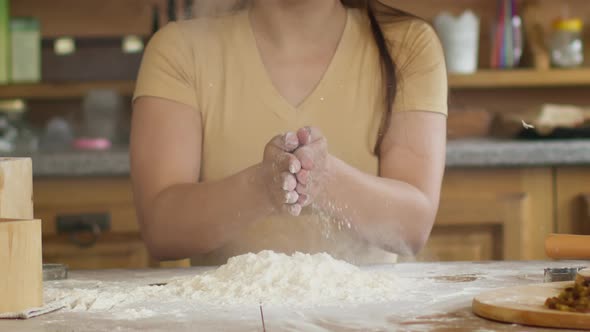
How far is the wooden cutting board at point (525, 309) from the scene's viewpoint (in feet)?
2.18

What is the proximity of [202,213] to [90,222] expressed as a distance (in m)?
0.74

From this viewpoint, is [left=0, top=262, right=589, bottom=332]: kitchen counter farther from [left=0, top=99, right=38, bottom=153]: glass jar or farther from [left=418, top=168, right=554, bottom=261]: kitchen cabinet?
[left=0, top=99, right=38, bottom=153]: glass jar

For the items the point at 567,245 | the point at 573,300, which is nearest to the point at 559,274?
the point at 567,245

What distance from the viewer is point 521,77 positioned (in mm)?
2195

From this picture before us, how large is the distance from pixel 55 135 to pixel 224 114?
104 centimetres

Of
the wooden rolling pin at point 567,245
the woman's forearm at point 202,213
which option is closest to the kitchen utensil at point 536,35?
the woman's forearm at point 202,213

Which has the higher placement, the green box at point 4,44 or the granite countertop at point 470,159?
the green box at point 4,44

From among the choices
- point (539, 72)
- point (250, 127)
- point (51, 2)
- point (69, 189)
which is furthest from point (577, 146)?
point (51, 2)

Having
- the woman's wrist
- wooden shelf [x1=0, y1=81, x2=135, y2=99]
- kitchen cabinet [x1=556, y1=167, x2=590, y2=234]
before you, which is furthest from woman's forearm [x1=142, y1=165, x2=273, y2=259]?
wooden shelf [x1=0, y1=81, x2=135, y2=99]

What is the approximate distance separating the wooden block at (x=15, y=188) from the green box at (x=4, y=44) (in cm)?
149

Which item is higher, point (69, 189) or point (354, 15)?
point (354, 15)

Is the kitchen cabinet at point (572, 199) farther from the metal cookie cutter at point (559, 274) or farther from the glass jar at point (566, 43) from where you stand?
the metal cookie cutter at point (559, 274)

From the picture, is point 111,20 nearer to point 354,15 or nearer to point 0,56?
point 0,56

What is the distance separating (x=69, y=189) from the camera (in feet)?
6.07
